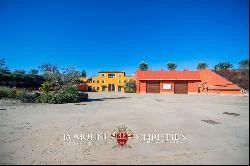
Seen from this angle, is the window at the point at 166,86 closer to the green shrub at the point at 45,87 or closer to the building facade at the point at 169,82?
the building facade at the point at 169,82

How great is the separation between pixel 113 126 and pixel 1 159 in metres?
4.62

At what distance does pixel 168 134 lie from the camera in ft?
25.3

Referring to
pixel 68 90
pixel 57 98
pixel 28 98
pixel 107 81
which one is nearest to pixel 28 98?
pixel 28 98

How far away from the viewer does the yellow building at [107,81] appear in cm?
6544

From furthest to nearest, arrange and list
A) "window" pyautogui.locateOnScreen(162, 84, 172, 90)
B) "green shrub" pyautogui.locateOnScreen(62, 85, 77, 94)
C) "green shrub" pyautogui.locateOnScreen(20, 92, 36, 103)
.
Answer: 1. "window" pyautogui.locateOnScreen(162, 84, 172, 90)
2. "green shrub" pyautogui.locateOnScreen(62, 85, 77, 94)
3. "green shrub" pyautogui.locateOnScreen(20, 92, 36, 103)

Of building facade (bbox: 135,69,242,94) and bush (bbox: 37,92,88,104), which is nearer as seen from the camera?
bush (bbox: 37,92,88,104)

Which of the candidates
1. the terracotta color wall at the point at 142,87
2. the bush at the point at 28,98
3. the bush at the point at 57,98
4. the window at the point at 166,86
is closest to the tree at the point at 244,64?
the bush at the point at 57,98

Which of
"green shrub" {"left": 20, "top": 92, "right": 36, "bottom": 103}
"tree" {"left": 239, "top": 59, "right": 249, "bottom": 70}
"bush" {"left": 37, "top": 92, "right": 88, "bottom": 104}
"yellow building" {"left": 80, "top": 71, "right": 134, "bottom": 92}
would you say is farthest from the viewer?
"yellow building" {"left": 80, "top": 71, "right": 134, "bottom": 92}

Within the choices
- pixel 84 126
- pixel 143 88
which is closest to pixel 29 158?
pixel 84 126

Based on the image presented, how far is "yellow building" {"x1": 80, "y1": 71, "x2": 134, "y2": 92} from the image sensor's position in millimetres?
65438

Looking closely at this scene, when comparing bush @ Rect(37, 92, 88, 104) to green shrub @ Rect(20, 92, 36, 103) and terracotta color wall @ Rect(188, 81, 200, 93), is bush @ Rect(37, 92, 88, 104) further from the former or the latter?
terracotta color wall @ Rect(188, 81, 200, 93)

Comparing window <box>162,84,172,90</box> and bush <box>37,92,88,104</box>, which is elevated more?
window <box>162,84,172,90</box>

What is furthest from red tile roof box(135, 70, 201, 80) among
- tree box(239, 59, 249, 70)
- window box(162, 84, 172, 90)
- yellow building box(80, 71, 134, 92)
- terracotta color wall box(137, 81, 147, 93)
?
tree box(239, 59, 249, 70)

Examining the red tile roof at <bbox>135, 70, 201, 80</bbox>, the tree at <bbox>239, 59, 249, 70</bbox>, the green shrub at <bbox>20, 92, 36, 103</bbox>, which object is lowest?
the green shrub at <bbox>20, 92, 36, 103</bbox>
